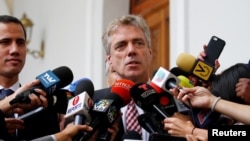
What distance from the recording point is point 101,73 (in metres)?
4.51

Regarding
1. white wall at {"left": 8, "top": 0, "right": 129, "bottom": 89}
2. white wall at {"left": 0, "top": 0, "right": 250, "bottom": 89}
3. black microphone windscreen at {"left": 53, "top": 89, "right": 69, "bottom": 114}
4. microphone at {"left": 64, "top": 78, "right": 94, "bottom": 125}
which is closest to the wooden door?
white wall at {"left": 0, "top": 0, "right": 250, "bottom": 89}

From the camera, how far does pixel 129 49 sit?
86.8 inches

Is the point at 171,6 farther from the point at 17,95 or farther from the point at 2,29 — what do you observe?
the point at 17,95

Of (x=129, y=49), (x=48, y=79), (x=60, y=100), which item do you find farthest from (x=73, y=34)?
(x=48, y=79)

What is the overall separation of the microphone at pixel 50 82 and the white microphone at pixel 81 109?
154mm

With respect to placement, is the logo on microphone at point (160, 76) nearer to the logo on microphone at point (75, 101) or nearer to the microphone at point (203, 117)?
the microphone at point (203, 117)

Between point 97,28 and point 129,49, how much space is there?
8.12ft

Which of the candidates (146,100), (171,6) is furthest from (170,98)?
(171,6)

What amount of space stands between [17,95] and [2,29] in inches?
30.5

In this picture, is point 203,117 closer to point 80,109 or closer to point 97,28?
point 80,109

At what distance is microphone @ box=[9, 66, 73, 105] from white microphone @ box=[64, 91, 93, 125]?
0.15 metres

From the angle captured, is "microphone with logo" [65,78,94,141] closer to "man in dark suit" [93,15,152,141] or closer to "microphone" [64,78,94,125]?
"microphone" [64,78,94,125]

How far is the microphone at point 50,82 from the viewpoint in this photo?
1.76 metres

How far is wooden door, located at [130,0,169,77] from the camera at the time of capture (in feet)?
12.6
